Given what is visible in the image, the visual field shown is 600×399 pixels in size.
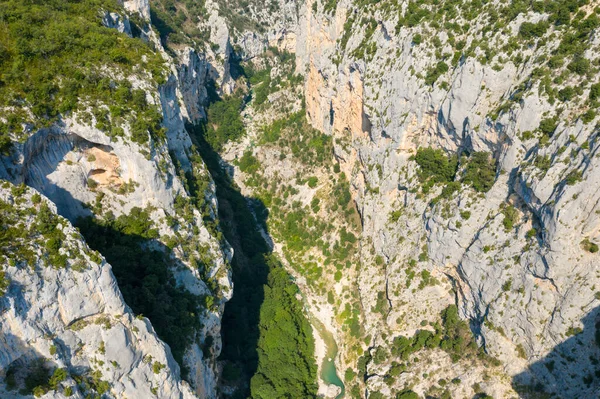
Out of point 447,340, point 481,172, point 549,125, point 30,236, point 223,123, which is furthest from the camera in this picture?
point 223,123

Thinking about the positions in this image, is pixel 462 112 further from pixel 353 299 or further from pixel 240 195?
pixel 240 195

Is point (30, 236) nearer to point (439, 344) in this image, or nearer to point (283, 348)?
point (283, 348)

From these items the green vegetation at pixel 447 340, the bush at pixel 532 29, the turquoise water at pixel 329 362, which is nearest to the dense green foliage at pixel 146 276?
the turquoise water at pixel 329 362

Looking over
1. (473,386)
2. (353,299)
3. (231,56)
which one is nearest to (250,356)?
(353,299)

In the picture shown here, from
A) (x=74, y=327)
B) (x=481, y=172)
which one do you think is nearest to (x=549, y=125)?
(x=481, y=172)

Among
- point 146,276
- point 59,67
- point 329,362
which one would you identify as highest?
point 59,67

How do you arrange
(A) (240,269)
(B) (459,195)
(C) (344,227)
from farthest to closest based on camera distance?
(C) (344,227) → (A) (240,269) → (B) (459,195)

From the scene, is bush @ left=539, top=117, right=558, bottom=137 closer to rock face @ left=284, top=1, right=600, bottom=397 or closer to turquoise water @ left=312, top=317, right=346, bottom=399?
rock face @ left=284, top=1, right=600, bottom=397

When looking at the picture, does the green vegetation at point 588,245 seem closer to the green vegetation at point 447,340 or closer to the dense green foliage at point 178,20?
the green vegetation at point 447,340
